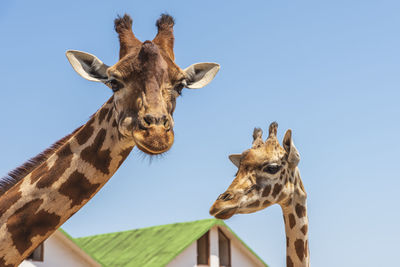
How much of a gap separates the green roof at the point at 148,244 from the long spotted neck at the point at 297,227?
1469 centimetres

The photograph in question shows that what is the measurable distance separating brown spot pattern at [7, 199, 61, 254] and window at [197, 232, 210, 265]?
21918 mm

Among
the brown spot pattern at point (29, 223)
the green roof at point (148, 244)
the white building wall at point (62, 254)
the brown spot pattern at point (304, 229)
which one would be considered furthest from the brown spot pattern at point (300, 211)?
the green roof at point (148, 244)

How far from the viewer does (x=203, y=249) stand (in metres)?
27.4

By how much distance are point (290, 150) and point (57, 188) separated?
501cm

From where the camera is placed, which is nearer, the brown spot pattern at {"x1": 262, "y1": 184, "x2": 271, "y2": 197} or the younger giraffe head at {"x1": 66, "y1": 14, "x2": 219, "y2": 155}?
the younger giraffe head at {"x1": 66, "y1": 14, "x2": 219, "y2": 155}

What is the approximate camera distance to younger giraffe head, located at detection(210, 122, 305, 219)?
923 centimetres

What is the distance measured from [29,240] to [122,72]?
1779mm

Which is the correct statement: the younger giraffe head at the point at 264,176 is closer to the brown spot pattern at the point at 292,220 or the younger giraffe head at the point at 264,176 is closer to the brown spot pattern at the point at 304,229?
the brown spot pattern at the point at 292,220

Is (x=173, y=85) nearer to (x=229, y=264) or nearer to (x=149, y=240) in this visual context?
(x=149, y=240)

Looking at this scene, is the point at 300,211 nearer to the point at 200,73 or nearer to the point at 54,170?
the point at 200,73

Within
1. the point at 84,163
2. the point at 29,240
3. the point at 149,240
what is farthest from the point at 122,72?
the point at 149,240

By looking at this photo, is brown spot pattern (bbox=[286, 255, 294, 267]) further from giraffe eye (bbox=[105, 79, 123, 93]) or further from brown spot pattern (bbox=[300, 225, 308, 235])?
giraffe eye (bbox=[105, 79, 123, 93])

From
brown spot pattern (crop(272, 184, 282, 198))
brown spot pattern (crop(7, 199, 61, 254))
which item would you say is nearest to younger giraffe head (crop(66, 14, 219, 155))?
brown spot pattern (crop(7, 199, 61, 254))

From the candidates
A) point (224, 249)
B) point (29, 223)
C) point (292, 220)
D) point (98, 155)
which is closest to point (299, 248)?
point (292, 220)
